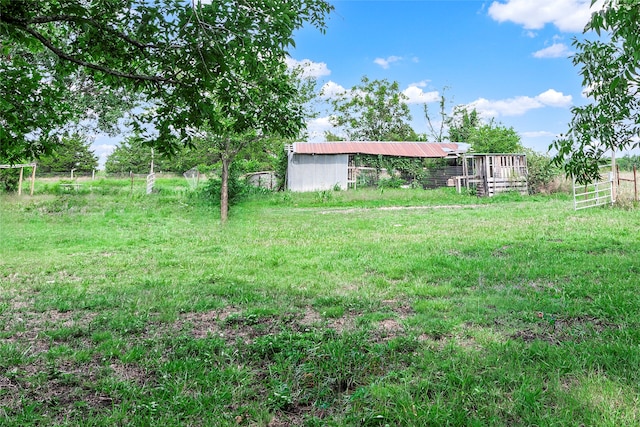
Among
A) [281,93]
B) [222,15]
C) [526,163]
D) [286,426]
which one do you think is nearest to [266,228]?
[281,93]

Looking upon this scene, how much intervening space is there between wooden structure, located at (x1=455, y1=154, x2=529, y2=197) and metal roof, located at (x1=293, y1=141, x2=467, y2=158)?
2897 millimetres

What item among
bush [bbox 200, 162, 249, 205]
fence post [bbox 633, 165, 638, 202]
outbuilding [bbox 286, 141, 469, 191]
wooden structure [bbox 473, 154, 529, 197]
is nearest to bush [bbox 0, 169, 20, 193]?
bush [bbox 200, 162, 249, 205]

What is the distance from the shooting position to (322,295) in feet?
16.4

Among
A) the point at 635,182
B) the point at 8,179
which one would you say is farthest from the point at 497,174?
the point at 8,179

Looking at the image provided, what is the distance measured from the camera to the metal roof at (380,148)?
2545 centimetres

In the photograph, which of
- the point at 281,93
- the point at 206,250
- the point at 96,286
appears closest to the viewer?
the point at 281,93

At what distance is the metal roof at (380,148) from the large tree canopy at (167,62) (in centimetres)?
2068

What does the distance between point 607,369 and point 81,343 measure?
4.10 meters

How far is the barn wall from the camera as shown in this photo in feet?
83.2

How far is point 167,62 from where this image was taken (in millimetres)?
3678

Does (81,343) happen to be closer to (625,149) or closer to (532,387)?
(532,387)

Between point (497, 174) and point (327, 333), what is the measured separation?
21771mm

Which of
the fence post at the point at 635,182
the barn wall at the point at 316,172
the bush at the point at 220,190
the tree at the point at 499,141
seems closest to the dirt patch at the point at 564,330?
the fence post at the point at 635,182

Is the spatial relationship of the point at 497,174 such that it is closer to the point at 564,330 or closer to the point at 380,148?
the point at 380,148
